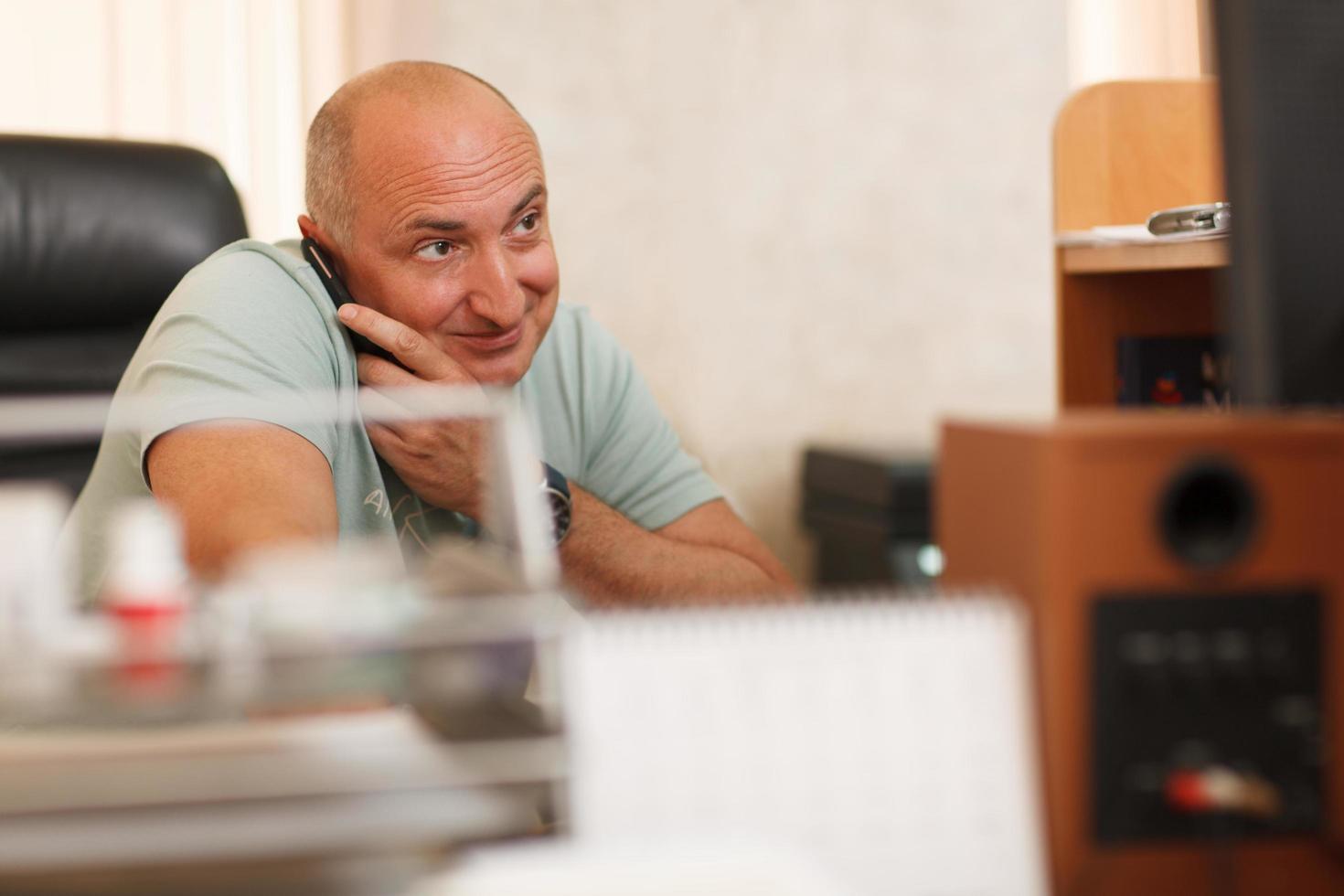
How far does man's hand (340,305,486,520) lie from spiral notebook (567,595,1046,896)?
72cm

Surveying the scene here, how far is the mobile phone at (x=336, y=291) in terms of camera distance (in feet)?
4.13

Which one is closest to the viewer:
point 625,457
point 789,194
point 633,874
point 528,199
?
point 633,874

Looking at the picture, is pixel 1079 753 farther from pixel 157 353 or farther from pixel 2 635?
pixel 157 353

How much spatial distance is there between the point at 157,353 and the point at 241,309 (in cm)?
9

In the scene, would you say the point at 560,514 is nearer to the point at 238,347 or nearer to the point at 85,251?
the point at 238,347

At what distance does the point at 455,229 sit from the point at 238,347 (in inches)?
11.3

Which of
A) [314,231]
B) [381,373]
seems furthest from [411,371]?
[314,231]

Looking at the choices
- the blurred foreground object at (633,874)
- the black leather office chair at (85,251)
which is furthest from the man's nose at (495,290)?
the blurred foreground object at (633,874)

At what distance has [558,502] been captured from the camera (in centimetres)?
129

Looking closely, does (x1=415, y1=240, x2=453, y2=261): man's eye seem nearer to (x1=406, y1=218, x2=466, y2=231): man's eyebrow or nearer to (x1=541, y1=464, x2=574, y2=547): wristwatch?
(x1=406, y1=218, x2=466, y2=231): man's eyebrow

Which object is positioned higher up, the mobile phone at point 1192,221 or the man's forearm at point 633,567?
the mobile phone at point 1192,221

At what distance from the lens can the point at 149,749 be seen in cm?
43

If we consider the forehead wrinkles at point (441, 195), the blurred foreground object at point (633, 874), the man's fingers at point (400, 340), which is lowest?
the blurred foreground object at point (633, 874)

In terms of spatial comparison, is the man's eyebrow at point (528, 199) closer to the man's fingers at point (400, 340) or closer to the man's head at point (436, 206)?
the man's head at point (436, 206)
